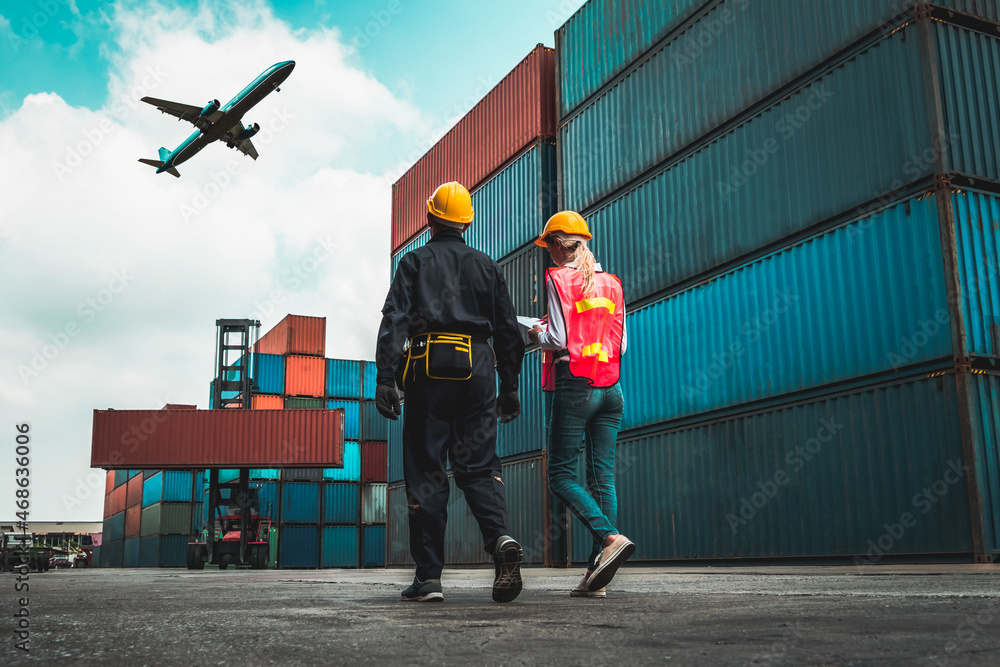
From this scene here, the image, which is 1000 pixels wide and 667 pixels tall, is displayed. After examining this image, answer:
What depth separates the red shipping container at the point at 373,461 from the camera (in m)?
36.9

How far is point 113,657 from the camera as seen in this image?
177 centimetres

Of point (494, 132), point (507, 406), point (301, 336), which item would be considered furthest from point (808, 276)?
point (301, 336)

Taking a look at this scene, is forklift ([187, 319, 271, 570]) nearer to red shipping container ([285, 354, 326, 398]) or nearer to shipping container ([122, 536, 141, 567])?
red shipping container ([285, 354, 326, 398])

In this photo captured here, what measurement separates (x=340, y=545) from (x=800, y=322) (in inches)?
1083

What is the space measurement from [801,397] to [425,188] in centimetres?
1440

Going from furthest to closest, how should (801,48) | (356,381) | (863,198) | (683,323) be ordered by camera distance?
(356,381) < (683,323) < (801,48) < (863,198)

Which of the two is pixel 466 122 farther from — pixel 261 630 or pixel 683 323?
pixel 261 630

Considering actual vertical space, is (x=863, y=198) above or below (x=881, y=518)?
above

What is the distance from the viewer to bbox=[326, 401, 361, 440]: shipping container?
37281mm

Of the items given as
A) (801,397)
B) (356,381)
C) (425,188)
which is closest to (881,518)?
(801,397)

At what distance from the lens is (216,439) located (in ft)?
89.8

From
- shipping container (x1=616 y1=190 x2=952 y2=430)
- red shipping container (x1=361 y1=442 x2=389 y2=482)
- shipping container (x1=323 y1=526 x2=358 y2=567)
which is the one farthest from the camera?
red shipping container (x1=361 y1=442 x2=389 y2=482)

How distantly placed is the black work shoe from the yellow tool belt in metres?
0.76

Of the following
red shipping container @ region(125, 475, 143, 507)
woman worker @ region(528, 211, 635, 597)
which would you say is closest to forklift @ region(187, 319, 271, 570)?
red shipping container @ region(125, 475, 143, 507)
